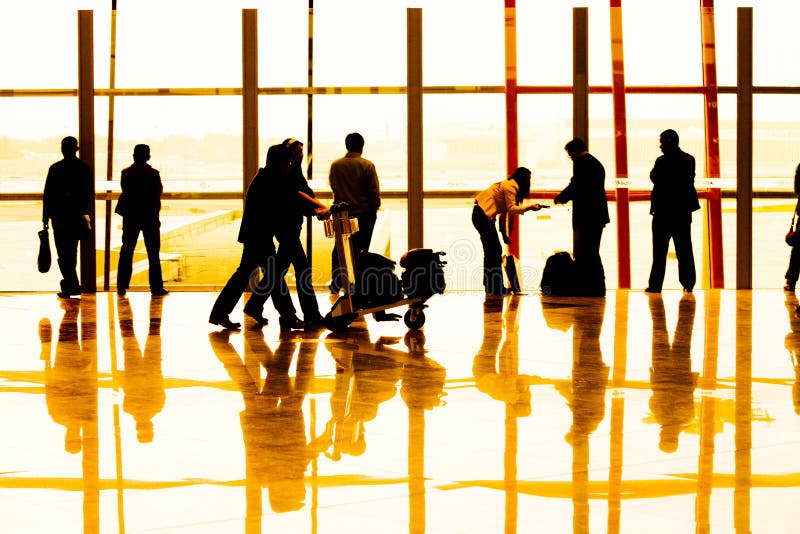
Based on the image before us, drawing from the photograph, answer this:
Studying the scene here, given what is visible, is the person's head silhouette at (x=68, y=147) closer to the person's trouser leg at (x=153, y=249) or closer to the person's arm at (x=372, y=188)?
the person's trouser leg at (x=153, y=249)

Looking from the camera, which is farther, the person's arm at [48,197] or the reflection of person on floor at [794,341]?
the person's arm at [48,197]

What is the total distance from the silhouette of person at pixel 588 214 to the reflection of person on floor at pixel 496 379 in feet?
11.5

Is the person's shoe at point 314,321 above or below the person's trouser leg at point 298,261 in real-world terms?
below

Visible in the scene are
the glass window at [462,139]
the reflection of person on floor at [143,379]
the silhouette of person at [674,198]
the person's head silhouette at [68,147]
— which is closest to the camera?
the reflection of person on floor at [143,379]

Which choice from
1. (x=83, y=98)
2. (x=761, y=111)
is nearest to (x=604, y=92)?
(x=761, y=111)

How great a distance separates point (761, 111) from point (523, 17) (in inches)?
123

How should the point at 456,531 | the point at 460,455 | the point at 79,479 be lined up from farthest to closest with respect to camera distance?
the point at 460,455 → the point at 79,479 → the point at 456,531

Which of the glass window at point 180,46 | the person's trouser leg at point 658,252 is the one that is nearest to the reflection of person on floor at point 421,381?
the person's trouser leg at point 658,252

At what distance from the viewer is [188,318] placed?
11.6 metres

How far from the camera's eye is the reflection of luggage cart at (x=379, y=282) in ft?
33.7

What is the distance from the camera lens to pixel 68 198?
44.4 ft

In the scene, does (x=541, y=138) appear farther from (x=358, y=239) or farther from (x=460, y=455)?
(x=460, y=455)

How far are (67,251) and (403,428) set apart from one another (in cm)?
832

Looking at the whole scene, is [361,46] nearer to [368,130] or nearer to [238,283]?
[368,130]
